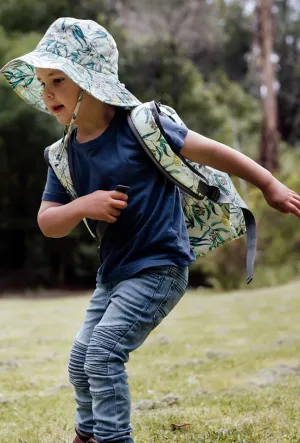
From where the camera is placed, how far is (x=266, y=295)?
32.8 feet

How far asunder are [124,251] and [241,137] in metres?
21.6

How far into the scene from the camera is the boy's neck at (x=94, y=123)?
2.47m

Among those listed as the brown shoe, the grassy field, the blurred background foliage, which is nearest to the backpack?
the brown shoe

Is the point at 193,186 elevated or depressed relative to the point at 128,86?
depressed

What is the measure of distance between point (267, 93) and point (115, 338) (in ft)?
51.6

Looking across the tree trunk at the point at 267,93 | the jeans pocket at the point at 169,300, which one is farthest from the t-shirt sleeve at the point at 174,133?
the tree trunk at the point at 267,93

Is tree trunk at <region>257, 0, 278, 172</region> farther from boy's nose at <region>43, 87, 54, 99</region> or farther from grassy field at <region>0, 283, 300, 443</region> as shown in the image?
boy's nose at <region>43, 87, 54, 99</region>

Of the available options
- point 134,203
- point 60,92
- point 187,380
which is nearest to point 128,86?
point 187,380

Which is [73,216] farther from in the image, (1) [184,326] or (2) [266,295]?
(2) [266,295]

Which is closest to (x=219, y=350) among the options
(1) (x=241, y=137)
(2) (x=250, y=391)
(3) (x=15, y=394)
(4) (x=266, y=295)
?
(2) (x=250, y=391)

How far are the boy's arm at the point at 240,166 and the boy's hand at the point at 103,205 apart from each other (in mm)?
295

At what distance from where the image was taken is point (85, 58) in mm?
2441

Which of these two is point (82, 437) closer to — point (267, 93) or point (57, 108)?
point (57, 108)

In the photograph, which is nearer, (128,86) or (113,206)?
(113,206)
